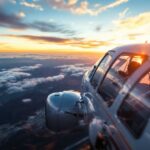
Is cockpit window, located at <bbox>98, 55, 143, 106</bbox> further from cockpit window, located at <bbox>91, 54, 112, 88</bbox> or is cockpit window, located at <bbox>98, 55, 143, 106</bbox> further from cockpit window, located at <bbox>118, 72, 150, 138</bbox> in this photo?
cockpit window, located at <bbox>118, 72, 150, 138</bbox>

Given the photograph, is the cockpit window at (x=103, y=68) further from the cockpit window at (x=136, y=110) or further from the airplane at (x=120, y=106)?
the cockpit window at (x=136, y=110)

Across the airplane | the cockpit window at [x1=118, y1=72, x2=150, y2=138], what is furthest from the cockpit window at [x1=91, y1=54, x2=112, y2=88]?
the cockpit window at [x1=118, y1=72, x2=150, y2=138]

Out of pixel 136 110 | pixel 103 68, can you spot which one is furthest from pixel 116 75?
pixel 136 110

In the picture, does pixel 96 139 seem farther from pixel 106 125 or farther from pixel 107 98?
pixel 107 98

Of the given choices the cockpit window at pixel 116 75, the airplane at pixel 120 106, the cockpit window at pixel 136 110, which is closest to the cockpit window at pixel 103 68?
the airplane at pixel 120 106

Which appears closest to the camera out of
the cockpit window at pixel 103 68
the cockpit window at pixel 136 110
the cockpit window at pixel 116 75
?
the cockpit window at pixel 136 110

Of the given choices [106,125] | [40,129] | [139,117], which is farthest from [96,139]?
[40,129]

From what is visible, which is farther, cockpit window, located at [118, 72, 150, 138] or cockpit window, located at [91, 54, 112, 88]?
cockpit window, located at [91, 54, 112, 88]
